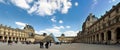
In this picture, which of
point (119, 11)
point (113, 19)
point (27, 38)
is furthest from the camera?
point (27, 38)

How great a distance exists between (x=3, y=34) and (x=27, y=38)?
34496 millimetres

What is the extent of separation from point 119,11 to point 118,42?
691cm

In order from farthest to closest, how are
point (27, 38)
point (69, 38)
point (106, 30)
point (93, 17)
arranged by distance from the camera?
point (69, 38)
point (27, 38)
point (93, 17)
point (106, 30)

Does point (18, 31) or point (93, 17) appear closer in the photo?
point (93, 17)

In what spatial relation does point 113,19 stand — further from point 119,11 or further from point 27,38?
point 27,38

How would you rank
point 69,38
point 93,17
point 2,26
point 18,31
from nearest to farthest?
1. point 2,26
2. point 93,17
3. point 18,31
4. point 69,38

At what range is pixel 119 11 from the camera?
34.6 meters

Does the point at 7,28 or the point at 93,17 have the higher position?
the point at 93,17

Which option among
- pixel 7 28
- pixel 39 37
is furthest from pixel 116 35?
pixel 39 37

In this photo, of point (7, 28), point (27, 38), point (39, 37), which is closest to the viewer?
point (7, 28)

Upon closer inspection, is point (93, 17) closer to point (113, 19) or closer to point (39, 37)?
point (113, 19)

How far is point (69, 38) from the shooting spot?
6540 inches

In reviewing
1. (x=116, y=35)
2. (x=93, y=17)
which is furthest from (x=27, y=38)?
(x=116, y=35)

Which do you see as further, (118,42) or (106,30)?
(106,30)
